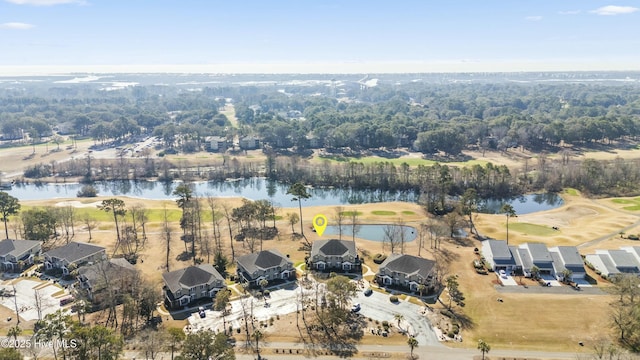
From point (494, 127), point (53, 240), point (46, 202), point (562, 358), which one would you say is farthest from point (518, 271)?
point (494, 127)

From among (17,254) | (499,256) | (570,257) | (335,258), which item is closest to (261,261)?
(335,258)

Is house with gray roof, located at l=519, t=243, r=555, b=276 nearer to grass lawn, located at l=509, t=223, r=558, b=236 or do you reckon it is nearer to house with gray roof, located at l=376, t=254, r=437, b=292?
house with gray roof, located at l=376, t=254, r=437, b=292

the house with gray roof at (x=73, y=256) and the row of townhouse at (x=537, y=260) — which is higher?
the house with gray roof at (x=73, y=256)

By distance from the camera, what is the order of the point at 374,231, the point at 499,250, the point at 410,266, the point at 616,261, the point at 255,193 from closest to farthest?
the point at 410,266, the point at 616,261, the point at 499,250, the point at 374,231, the point at 255,193

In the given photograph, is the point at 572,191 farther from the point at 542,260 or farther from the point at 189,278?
the point at 189,278

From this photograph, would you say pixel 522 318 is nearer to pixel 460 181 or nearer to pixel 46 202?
pixel 460 181

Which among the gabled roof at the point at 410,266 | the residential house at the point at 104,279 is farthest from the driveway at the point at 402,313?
the residential house at the point at 104,279

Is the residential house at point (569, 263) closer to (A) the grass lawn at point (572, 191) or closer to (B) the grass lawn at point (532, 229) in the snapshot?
(B) the grass lawn at point (532, 229)

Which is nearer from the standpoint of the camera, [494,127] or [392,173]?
[392,173]
